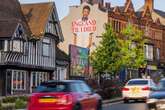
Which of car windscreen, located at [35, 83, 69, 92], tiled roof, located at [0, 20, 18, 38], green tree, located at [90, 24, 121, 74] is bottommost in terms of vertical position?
car windscreen, located at [35, 83, 69, 92]

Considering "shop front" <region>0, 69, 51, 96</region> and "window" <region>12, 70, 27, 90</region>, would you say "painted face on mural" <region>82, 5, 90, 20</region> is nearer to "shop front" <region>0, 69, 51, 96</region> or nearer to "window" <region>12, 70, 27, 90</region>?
"shop front" <region>0, 69, 51, 96</region>

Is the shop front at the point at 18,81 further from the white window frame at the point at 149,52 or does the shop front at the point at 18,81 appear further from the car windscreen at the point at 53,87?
the white window frame at the point at 149,52

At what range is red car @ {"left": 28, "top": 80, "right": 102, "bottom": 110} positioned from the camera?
66.3ft

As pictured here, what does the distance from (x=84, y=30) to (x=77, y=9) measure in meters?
7.74

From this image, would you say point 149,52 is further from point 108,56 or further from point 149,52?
point 108,56

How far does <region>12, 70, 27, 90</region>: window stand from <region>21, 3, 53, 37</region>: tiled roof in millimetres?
4353

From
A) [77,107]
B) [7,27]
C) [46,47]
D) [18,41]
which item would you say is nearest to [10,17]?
[7,27]

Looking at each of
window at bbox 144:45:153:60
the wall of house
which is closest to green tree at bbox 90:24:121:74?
the wall of house

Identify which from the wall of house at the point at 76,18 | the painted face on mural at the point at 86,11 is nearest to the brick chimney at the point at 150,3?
the wall of house at the point at 76,18

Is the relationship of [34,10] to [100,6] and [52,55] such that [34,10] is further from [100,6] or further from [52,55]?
[100,6]

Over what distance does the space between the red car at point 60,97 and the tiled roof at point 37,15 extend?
30.6 metres

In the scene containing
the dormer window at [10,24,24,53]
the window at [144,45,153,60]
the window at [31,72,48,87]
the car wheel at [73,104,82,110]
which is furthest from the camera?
the window at [144,45,153,60]

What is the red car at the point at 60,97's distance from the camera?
20203 mm

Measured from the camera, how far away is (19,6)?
5469cm
